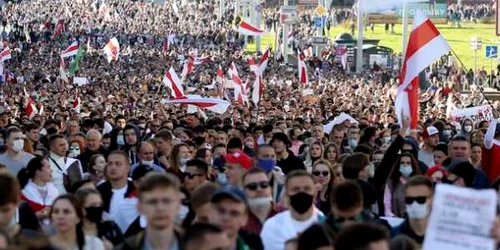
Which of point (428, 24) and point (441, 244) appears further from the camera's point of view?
point (428, 24)

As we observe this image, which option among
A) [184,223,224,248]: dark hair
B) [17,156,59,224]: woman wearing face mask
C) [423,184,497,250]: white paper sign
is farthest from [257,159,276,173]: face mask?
[423,184,497,250]: white paper sign

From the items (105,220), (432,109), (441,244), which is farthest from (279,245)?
(432,109)

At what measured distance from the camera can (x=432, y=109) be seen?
3253 centimetres

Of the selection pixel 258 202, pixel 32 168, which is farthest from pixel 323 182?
pixel 258 202

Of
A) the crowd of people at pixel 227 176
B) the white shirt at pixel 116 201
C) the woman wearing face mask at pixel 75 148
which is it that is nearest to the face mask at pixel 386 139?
the crowd of people at pixel 227 176

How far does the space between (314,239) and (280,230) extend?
1.61 meters

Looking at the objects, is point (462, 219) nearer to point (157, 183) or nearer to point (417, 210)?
point (157, 183)

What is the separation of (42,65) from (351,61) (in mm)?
15208

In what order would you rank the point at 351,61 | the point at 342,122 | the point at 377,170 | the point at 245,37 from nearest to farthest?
1. the point at 377,170
2. the point at 342,122
3. the point at 351,61
4. the point at 245,37

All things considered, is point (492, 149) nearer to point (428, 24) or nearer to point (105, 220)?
point (428, 24)

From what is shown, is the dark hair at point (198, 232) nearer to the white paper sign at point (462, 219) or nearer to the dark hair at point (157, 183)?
the dark hair at point (157, 183)

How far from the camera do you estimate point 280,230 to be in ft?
29.5

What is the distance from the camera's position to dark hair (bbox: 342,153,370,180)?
1128 cm

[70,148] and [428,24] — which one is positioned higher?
[428,24]
